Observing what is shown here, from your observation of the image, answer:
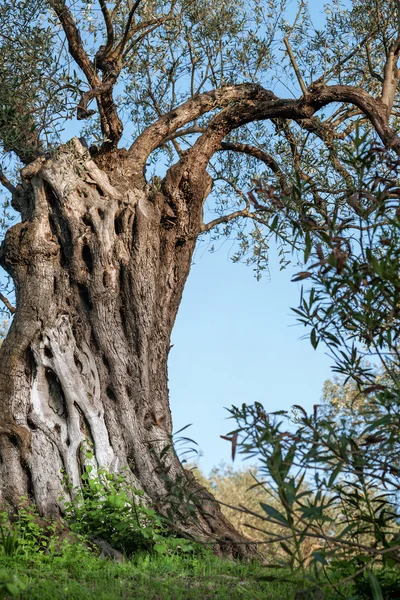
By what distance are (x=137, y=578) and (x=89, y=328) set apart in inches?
163

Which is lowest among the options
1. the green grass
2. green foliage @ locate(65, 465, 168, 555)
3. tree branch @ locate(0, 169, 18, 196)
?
the green grass

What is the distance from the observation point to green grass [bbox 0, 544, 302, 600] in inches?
267

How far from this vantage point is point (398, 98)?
16781mm

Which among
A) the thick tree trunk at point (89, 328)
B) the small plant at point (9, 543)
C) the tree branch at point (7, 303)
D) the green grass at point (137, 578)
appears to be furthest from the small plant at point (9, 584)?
the tree branch at point (7, 303)

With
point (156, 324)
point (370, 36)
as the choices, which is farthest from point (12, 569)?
point (370, 36)

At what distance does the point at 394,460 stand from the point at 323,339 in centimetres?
91

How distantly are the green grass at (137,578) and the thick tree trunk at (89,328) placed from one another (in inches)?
46.2

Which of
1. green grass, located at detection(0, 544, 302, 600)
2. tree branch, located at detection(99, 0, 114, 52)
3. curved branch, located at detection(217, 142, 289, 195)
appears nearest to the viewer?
green grass, located at detection(0, 544, 302, 600)

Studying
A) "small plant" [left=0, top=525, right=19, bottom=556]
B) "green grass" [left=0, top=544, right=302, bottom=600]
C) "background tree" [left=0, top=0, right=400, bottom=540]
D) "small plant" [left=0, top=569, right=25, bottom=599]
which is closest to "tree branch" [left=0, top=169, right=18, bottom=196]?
"background tree" [left=0, top=0, right=400, bottom=540]

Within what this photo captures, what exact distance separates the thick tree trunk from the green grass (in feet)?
3.85

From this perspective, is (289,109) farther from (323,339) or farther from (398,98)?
(323,339)

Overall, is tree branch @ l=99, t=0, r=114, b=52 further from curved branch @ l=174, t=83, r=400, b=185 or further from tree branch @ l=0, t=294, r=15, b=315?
tree branch @ l=0, t=294, r=15, b=315

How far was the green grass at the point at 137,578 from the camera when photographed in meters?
6.79

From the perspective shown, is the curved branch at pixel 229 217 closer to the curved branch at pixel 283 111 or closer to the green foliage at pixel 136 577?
the curved branch at pixel 283 111
